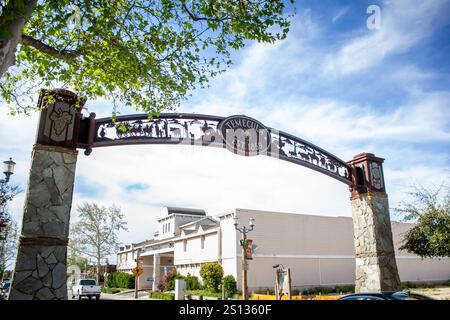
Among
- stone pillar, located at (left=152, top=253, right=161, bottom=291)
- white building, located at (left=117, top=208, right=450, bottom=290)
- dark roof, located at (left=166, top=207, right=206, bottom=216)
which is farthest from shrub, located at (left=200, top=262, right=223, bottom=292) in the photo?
dark roof, located at (left=166, top=207, right=206, bottom=216)

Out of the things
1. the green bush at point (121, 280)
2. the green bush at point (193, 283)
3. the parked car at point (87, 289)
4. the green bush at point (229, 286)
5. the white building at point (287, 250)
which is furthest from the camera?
the green bush at point (121, 280)

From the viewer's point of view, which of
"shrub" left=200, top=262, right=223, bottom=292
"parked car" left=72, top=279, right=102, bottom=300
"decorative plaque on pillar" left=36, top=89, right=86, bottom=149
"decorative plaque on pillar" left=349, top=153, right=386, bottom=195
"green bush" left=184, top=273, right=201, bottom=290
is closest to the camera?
"decorative plaque on pillar" left=36, top=89, right=86, bottom=149

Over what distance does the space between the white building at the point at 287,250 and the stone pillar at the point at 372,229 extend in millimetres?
17582

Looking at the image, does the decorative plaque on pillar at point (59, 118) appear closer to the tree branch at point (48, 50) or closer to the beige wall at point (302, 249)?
the tree branch at point (48, 50)

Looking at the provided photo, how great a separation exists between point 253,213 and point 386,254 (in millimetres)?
19407

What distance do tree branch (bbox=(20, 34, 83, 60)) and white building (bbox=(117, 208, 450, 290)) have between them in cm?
2479

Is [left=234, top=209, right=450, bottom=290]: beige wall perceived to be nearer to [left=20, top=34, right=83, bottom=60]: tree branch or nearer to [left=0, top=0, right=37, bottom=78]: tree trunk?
[left=20, top=34, right=83, bottom=60]: tree branch

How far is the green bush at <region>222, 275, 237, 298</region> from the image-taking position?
28250 millimetres

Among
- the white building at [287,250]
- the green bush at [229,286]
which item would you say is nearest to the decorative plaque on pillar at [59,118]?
the green bush at [229,286]

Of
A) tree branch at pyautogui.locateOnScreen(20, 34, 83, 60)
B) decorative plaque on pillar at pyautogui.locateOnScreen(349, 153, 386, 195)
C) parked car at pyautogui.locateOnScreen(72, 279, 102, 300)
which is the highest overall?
tree branch at pyautogui.locateOnScreen(20, 34, 83, 60)

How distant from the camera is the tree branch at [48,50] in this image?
6594 millimetres
